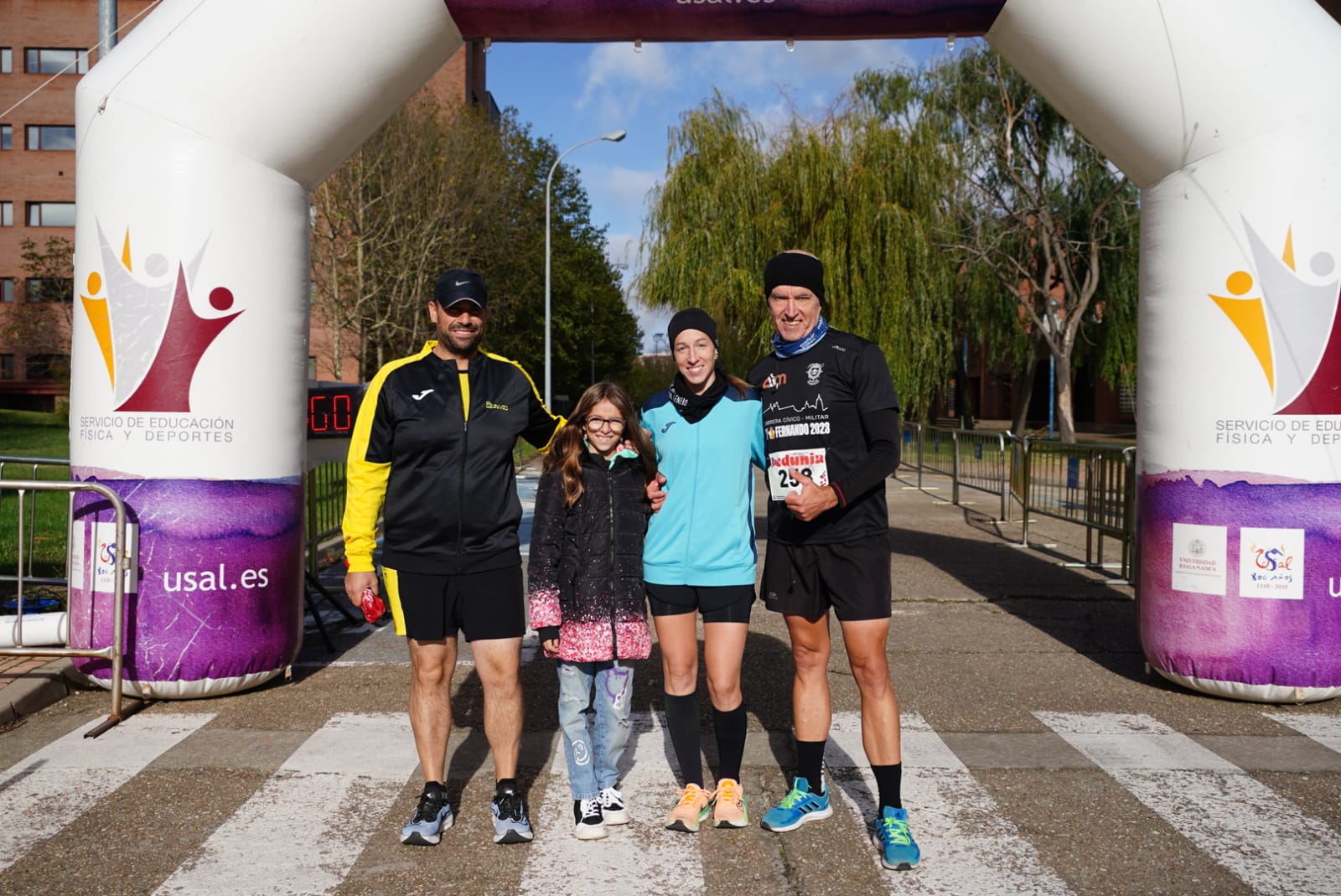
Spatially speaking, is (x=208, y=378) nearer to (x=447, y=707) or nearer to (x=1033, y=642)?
(x=447, y=707)

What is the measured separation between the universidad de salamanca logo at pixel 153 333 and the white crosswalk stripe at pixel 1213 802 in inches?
191

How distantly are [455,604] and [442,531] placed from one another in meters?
0.29

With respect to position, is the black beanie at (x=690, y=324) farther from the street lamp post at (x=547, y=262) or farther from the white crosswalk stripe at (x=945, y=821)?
the street lamp post at (x=547, y=262)

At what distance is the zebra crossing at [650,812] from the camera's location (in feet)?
12.1

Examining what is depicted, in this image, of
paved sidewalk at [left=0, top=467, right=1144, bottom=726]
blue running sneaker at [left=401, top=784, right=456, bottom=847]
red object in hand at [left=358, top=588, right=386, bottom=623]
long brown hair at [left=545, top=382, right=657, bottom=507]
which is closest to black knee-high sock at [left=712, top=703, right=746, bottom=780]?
long brown hair at [left=545, top=382, right=657, bottom=507]

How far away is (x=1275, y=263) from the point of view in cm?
572

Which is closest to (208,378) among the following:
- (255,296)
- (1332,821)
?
(255,296)

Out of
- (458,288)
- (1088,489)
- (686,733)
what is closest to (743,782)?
(686,733)

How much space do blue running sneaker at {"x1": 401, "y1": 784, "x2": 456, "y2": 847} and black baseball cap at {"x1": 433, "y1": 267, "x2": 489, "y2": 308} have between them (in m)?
1.83

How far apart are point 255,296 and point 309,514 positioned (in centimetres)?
344

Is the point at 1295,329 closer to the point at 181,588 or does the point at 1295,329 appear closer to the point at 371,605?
the point at 371,605

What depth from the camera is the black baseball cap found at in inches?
164

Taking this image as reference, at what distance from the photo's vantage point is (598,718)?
4.22m

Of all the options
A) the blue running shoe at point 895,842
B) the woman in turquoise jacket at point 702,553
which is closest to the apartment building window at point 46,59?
the woman in turquoise jacket at point 702,553
